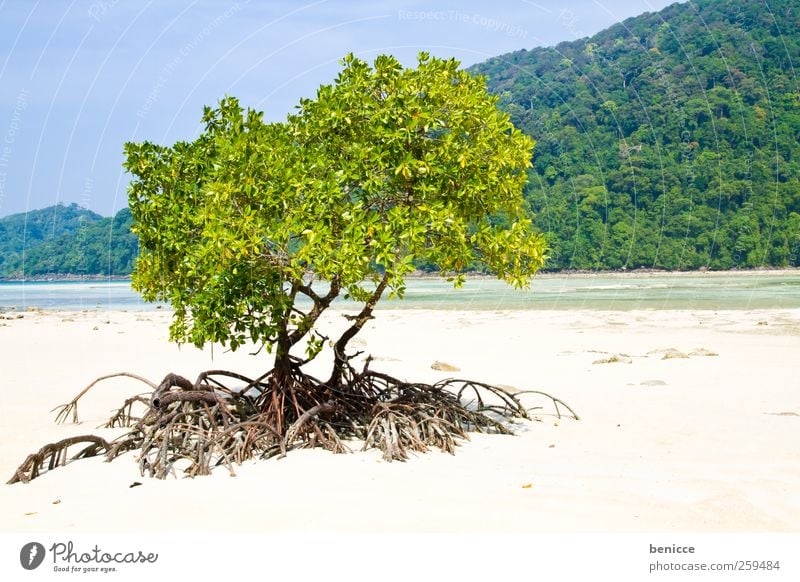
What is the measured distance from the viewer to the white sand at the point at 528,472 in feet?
21.3

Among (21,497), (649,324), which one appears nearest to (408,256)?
(21,497)

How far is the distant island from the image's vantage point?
291 feet

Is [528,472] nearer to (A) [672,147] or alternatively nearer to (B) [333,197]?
(B) [333,197]

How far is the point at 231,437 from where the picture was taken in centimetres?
837

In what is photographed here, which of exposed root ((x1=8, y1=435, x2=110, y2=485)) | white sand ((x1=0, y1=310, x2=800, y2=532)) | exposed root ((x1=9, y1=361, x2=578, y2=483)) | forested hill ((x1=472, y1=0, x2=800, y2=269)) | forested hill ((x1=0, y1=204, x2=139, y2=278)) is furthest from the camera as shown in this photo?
forested hill ((x1=0, y1=204, x2=139, y2=278))

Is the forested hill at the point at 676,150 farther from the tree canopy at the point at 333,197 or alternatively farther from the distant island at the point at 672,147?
the tree canopy at the point at 333,197

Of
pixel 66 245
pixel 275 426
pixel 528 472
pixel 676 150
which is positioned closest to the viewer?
pixel 528 472

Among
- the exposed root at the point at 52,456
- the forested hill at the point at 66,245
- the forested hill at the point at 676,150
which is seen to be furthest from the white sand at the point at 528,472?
the forested hill at the point at 66,245

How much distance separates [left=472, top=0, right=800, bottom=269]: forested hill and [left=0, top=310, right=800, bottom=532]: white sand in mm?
72905

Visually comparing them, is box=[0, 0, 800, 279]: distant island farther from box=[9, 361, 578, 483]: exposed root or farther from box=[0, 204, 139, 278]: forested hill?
box=[9, 361, 578, 483]: exposed root

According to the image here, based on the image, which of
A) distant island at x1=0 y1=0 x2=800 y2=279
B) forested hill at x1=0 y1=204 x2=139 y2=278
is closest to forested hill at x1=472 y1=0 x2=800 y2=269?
distant island at x1=0 y1=0 x2=800 y2=279

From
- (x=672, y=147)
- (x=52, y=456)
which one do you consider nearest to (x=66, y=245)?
(x=672, y=147)

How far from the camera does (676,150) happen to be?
319 feet

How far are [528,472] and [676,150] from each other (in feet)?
319
